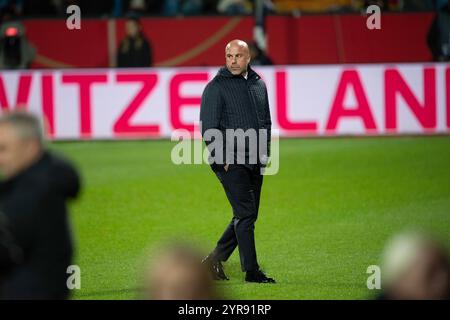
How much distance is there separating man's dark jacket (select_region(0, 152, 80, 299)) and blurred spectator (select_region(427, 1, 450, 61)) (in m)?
17.8

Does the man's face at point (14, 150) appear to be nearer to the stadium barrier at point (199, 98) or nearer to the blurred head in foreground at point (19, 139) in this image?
the blurred head in foreground at point (19, 139)

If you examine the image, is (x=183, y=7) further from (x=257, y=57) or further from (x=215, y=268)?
(x=215, y=268)

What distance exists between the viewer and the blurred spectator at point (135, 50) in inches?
939

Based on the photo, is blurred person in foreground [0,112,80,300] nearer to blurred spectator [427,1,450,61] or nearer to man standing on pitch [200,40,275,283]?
man standing on pitch [200,40,275,283]

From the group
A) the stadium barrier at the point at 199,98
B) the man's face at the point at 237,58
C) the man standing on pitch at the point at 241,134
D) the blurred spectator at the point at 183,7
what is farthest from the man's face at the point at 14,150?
the blurred spectator at the point at 183,7

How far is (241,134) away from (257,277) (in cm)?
138

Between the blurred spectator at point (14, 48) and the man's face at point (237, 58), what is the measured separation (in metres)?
13.3

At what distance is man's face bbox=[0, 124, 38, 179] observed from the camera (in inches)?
261

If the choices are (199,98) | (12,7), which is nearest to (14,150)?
(199,98)

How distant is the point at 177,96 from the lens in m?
21.3

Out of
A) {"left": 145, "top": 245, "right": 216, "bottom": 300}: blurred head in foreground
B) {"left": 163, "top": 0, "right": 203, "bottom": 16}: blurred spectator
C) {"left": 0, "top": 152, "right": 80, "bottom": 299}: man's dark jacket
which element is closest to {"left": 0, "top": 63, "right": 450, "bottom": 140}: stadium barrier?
{"left": 163, "top": 0, "right": 203, "bottom": 16}: blurred spectator
